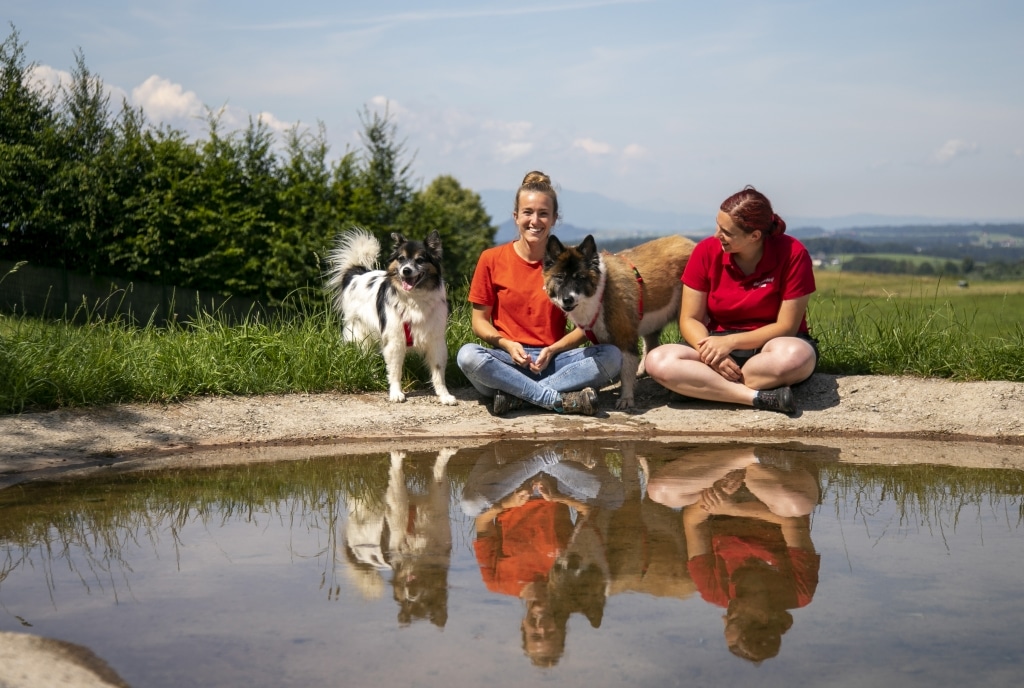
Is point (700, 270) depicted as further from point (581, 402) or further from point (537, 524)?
point (537, 524)

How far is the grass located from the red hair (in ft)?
5.90

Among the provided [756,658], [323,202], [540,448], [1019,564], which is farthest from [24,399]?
[323,202]

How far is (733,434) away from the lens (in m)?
5.86

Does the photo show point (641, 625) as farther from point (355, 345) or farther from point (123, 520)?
point (355, 345)

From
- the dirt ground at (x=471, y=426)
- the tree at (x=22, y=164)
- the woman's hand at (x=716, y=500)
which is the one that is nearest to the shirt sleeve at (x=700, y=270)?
the dirt ground at (x=471, y=426)

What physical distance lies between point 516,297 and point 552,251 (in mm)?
473

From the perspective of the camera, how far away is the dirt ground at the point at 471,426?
5.41 meters

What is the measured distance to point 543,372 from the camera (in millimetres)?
6559

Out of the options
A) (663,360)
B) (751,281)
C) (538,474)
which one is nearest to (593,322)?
(663,360)

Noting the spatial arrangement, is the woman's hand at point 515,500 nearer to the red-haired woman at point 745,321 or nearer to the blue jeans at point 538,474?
the blue jeans at point 538,474

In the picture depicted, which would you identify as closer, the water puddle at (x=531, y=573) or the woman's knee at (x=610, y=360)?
the water puddle at (x=531, y=573)

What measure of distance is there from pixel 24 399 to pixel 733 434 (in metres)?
4.37

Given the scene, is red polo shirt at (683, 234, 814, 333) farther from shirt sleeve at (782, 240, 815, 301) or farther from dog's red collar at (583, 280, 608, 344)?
dog's red collar at (583, 280, 608, 344)

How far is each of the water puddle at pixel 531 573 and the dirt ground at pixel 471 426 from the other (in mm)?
499
